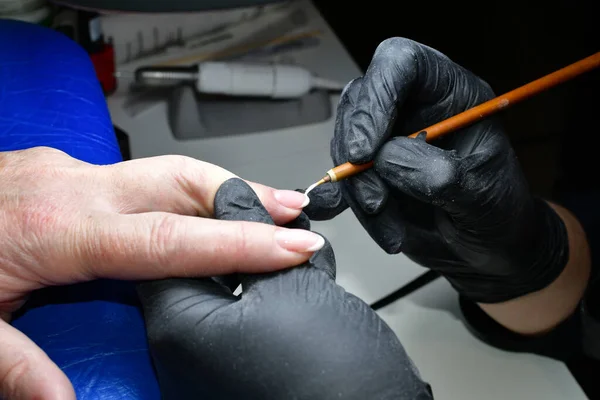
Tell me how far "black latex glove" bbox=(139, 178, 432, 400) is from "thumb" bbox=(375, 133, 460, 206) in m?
0.18

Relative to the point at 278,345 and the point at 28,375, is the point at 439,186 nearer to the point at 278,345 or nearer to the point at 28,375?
the point at 278,345

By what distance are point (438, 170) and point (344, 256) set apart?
1.26 feet

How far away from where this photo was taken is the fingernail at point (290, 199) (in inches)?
28.6

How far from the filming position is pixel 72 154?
0.84 metres

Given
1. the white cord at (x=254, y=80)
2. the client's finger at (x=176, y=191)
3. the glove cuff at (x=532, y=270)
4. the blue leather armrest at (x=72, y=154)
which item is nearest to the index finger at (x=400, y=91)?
the client's finger at (x=176, y=191)

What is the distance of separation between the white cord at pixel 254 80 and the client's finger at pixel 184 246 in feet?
2.14

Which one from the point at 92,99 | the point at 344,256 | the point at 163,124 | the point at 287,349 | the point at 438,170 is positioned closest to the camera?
the point at 287,349

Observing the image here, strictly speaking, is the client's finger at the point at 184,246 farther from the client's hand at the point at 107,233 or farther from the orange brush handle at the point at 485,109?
the orange brush handle at the point at 485,109

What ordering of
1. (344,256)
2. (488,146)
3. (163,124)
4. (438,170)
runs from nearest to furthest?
(438,170) < (488,146) < (344,256) < (163,124)

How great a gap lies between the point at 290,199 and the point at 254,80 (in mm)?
618

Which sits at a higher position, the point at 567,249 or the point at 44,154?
the point at 44,154

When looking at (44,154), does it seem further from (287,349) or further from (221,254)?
(287,349)

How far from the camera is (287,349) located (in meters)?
0.56

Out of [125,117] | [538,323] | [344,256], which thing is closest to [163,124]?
[125,117]
